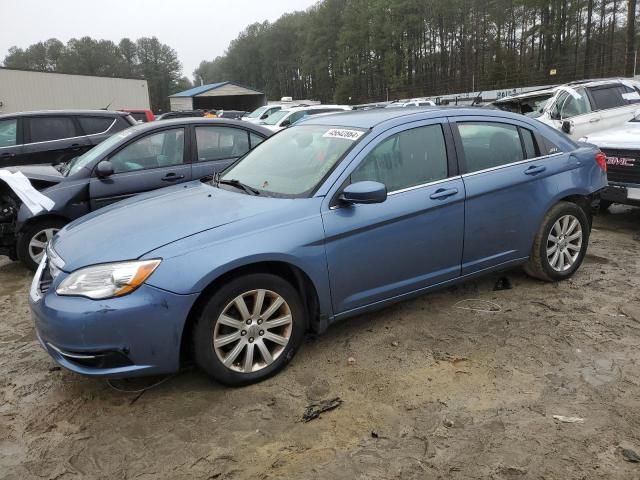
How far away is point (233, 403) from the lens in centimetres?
301

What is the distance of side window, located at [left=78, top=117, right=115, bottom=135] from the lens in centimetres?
834

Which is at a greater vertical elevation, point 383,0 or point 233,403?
point 383,0

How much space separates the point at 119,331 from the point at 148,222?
2.57 feet

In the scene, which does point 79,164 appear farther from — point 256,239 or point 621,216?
point 621,216

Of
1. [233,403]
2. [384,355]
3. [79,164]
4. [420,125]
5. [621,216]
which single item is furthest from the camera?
[621,216]

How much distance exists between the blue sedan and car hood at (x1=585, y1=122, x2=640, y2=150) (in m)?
2.07

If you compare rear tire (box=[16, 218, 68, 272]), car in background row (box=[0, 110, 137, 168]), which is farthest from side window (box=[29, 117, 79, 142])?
rear tire (box=[16, 218, 68, 272])

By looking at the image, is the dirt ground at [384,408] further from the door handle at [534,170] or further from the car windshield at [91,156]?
the car windshield at [91,156]

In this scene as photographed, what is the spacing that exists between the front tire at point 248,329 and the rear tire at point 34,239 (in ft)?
11.5

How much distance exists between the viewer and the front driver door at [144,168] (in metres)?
5.65

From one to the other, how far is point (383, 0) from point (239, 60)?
5704 cm

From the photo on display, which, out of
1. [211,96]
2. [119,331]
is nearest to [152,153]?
[119,331]

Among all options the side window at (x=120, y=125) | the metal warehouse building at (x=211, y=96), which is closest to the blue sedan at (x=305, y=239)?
the side window at (x=120, y=125)

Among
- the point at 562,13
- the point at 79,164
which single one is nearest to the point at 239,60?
the point at 562,13
